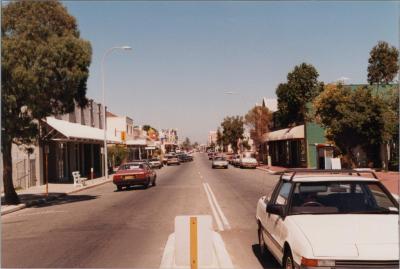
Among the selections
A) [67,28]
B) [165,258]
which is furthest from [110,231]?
[67,28]

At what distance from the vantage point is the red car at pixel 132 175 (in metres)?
28.6

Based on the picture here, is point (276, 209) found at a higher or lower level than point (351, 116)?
lower

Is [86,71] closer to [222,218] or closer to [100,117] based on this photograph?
[222,218]

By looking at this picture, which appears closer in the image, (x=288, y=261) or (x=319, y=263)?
(x=319, y=263)

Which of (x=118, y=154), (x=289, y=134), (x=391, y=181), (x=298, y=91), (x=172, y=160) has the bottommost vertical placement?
(x=391, y=181)

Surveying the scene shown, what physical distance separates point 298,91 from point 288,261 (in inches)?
1952

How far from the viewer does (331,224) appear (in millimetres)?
6410

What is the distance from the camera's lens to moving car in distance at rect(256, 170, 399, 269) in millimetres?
5625

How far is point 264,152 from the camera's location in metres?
71.9

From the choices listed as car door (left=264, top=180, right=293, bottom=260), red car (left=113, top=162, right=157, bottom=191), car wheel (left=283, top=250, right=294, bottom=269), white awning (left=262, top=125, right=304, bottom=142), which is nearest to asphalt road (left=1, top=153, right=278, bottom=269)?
car door (left=264, top=180, right=293, bottom=260)

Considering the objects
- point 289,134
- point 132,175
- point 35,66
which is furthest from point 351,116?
point 35,66

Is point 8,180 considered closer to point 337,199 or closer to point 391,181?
point 337,199

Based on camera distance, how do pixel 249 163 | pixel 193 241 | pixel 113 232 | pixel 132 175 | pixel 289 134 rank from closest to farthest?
1. pixel 193 241
2. pixel 113 232
3. pixel 132 175
4. pixel 289 134
5. pixel 249 163

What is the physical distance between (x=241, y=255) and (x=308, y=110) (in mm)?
40558
